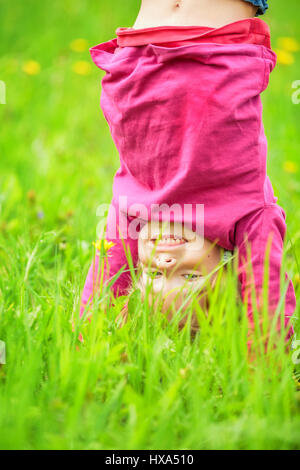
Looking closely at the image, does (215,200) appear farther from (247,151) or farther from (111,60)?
(111,60)

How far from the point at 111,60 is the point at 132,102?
16cm

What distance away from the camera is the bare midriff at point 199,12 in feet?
5.10

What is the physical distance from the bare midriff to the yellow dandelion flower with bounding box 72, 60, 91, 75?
2.85 metres

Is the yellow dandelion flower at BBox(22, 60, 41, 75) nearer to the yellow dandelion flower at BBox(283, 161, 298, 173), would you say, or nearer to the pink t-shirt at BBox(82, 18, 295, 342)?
the yellow dandelion flower at BBox(283, 161, 298, 173)

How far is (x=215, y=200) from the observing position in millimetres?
1580

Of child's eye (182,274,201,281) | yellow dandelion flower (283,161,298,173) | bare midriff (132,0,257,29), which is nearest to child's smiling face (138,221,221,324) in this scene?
child's eye (182,274,201,281)

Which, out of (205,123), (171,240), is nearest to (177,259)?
(171,240)

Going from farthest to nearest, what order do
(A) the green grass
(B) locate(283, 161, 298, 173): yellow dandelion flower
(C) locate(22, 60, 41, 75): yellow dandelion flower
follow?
(C) locate(22, 60, 41, 75): yellow dandelion flower → (B) locate(283, 161, 298, 173): yellow dandelion flower → (A) the green grass

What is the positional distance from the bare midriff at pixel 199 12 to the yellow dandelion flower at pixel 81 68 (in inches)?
112

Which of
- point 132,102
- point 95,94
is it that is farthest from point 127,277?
point 95,94

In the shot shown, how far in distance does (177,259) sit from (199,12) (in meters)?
0.66

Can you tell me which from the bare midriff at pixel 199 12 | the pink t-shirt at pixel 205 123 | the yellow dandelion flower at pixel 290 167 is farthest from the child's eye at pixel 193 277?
the yellow dandelion flower at pixel 290 167

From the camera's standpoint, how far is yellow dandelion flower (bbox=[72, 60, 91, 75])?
4.34 meters
